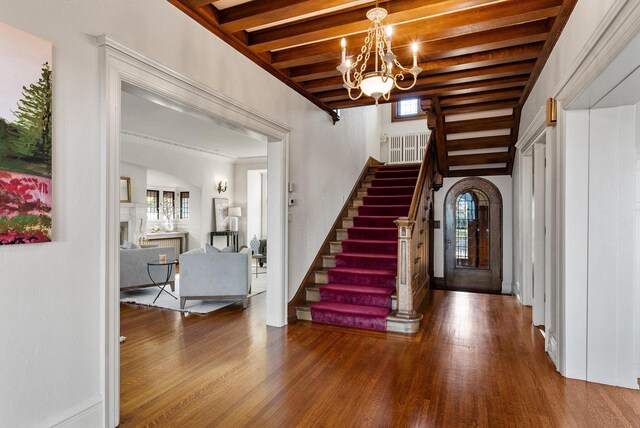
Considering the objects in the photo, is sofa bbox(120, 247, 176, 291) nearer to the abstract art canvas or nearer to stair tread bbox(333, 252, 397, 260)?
stair tread bbox(333, 252, 397, 260)

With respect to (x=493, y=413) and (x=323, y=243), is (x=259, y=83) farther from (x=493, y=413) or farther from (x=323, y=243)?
(x=493, y=413)

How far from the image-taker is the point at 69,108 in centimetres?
195

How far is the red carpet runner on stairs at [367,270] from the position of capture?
418 cm

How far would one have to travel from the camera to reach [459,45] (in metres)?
3.29

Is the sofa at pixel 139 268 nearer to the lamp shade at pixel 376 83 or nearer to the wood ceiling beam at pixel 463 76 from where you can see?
the wood ceiling beam at pixel 463 76

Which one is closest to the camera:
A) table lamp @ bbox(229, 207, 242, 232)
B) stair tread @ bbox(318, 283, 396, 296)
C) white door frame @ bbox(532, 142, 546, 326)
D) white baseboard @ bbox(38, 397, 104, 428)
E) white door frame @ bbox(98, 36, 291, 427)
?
white baseboard @ bbox(38, 397, 104, 428)

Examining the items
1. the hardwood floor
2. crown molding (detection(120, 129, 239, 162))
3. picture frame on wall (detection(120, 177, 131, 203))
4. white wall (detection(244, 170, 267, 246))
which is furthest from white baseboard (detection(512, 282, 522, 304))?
picture frame on wall (detection(120, 177, 131, 203))

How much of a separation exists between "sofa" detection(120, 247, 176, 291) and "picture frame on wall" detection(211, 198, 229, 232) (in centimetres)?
337

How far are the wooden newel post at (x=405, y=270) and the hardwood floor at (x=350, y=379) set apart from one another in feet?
1.04

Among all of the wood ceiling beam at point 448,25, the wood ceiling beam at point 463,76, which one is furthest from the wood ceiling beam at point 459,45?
the wood ceiling beam at point 463,76

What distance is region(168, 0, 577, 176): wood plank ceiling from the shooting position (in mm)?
2730

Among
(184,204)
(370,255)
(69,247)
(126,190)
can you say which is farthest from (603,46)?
(184,204)

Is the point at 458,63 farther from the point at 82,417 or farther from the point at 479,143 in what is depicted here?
the point at 82,417

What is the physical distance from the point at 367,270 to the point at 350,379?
2.07 metres
